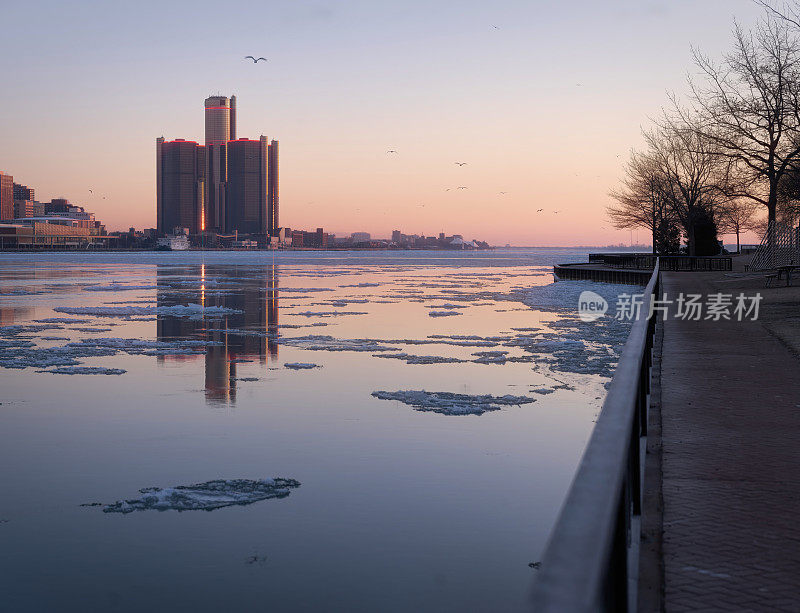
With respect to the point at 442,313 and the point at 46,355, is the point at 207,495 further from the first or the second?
the point at 442,313

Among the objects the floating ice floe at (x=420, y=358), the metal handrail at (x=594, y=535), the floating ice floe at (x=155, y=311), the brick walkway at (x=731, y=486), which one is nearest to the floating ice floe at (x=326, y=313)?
the floating ice floe at (x=155, y=311)

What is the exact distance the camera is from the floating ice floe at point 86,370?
55.9 feet

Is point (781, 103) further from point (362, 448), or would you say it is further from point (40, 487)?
point (40, 487)

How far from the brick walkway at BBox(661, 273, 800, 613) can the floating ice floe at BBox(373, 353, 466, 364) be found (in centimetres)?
623

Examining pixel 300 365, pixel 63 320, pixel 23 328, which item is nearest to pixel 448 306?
pixel 63 320

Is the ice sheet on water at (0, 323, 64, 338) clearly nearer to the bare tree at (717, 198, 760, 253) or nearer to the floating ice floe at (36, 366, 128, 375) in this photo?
the floating ice floe at (36, 366, 128, 375)

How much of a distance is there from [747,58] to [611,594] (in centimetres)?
3457

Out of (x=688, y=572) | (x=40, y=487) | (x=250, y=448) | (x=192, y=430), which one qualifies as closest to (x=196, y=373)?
(x=192, y=430)

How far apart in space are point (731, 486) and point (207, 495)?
5.11 meters

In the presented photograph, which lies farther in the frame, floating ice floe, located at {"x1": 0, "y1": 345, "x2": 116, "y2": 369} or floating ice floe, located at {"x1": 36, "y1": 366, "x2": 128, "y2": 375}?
floating ice floe, located at {"x1": 0, "y1": 345, "x2": 116, "y2": 369}

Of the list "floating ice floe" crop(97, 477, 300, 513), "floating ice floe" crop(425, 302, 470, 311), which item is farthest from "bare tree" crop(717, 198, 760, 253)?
"floating ice floe" crop(97, 477, 300, 513)

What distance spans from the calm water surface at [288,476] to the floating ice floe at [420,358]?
37cm

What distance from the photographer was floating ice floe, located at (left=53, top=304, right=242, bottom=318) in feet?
102

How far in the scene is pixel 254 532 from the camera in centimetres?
788
